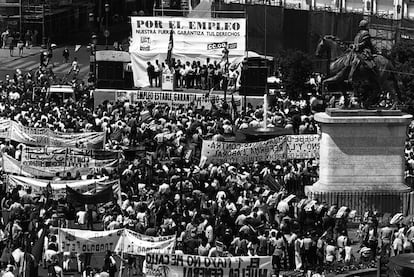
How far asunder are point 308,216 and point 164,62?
97.6ft

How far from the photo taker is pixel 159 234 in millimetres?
38531

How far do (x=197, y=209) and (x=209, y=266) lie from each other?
9127mm

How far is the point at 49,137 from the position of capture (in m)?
49.9

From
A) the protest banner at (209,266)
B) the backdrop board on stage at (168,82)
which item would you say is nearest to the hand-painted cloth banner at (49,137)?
the backdrop board on stage at (168,82)

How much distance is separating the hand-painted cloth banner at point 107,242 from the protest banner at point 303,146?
43.8 feet

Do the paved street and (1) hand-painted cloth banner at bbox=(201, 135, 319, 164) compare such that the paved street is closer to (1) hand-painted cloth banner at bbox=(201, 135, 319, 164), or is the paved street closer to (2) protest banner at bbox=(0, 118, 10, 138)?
(2) protest banner at bbox=(0, 118, 10, 138)

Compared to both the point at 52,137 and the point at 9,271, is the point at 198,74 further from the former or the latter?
the point at 9,271

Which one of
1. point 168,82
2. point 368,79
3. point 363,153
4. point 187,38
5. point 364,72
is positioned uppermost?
point 364,72

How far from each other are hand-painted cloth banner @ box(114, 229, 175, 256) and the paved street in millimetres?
41564

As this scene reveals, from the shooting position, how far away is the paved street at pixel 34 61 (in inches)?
3120

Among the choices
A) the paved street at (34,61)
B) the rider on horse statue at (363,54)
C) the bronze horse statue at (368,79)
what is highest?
the rider on horse statue at (363,54)

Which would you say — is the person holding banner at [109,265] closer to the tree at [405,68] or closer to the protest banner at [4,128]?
the protest banner at [4,128]

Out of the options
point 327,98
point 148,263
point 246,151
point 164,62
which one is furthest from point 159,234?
point 164,62

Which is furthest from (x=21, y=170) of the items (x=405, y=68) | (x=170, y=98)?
(x=405, y=68)
